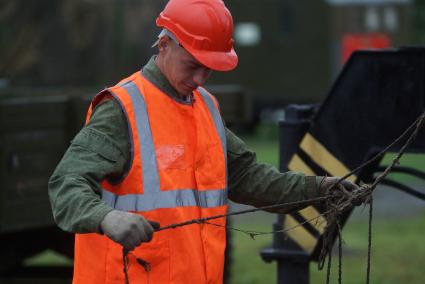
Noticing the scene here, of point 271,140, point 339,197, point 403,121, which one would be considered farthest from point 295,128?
point 271,140

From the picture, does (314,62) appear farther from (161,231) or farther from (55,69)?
(161,231)

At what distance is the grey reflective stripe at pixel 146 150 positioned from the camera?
381 centimetres

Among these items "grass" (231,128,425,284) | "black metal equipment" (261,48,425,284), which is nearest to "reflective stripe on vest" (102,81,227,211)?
"black metal equipment" (261,48,425,284)

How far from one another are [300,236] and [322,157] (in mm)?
483

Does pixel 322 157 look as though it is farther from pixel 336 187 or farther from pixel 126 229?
pixel 126 229

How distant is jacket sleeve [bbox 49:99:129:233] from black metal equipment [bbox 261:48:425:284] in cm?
161

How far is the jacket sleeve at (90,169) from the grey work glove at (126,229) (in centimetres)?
4

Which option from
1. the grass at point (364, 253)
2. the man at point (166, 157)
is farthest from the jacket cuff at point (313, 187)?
the grass at point (364, 253)

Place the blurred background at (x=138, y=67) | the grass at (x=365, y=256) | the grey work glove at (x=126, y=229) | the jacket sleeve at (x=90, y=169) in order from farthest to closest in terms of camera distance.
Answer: the grass at (x=365, y=256), the blurred background at (x=138, y=67), the jacket sleeve at (x=90, y=169), the grey work glove at (x=126, y=229)

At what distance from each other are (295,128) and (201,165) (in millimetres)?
1793

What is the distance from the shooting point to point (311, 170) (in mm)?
5637

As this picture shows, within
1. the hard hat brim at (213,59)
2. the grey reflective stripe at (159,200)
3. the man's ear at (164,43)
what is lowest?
the grey reflective stripe at (159,200)

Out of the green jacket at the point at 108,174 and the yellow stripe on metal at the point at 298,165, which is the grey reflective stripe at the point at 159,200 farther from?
the yellow stripe on metal at the point at 298,165

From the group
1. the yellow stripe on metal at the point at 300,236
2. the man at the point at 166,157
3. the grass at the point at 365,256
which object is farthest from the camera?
the grass at the point at 365,256
